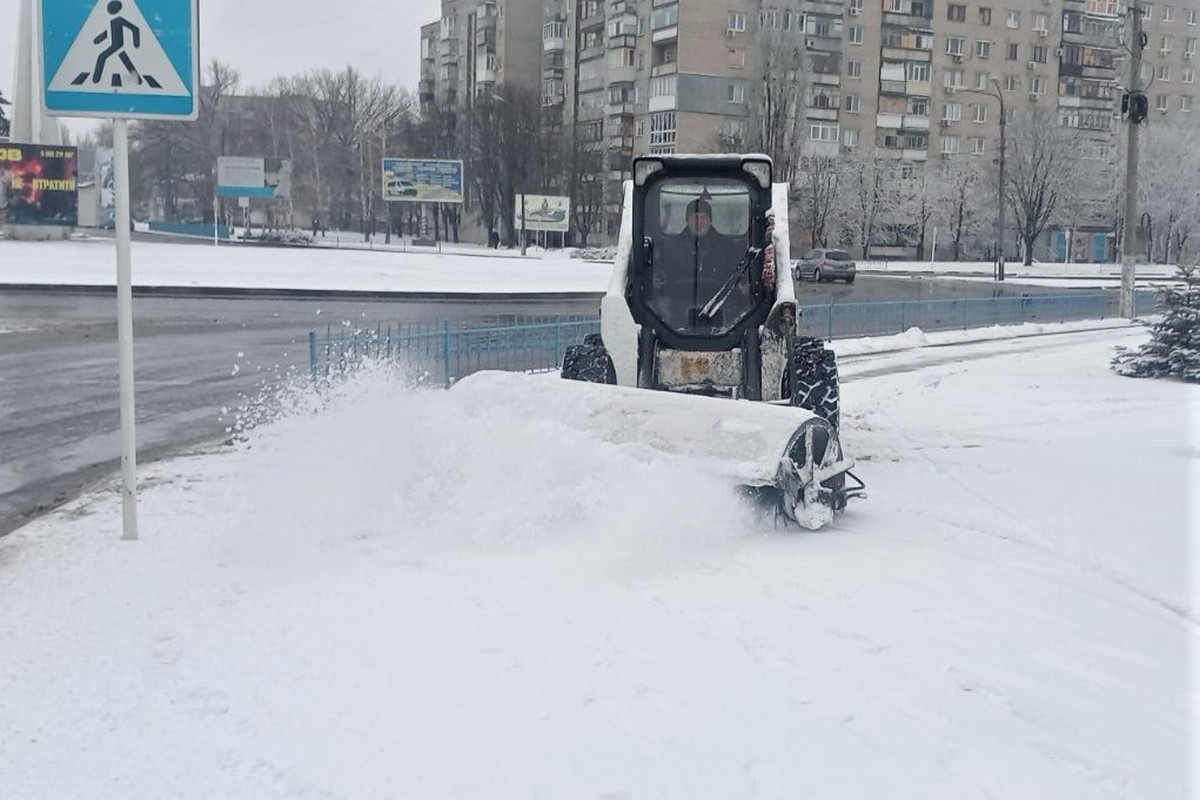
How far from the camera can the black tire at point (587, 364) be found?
9.45 metres

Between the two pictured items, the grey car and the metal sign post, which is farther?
the grey car

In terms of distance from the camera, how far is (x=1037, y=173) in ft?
242

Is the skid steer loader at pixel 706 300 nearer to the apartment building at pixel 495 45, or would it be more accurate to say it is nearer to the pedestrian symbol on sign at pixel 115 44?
the pedestrian symbol on sign at pixel 115 44

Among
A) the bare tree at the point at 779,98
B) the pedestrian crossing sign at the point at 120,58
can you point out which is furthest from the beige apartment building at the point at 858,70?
the pedestrian crossing sign at the point at 120,58

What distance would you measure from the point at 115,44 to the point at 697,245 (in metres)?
4.40

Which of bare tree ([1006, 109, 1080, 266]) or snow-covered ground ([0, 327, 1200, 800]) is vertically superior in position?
bare tree ([1006, 109, 1080, 266])

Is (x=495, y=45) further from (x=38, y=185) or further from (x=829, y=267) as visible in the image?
(x=829, y=267)

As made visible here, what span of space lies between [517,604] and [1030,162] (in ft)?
247

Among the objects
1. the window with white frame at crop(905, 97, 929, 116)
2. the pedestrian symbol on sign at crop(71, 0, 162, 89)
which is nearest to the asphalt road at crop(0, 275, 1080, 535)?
the pedestrian symbol on sign at crop(71, 0, 162, 89)

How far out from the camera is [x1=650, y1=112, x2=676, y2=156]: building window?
3056 inches

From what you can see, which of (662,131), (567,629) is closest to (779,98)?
(662,131)

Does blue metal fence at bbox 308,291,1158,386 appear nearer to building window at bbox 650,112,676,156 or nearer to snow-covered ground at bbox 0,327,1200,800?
snow-covered ground at bbox 0,327,1200,800

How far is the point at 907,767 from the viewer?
4.11 metres

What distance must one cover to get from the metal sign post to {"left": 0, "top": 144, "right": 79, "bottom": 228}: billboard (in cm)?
5096
